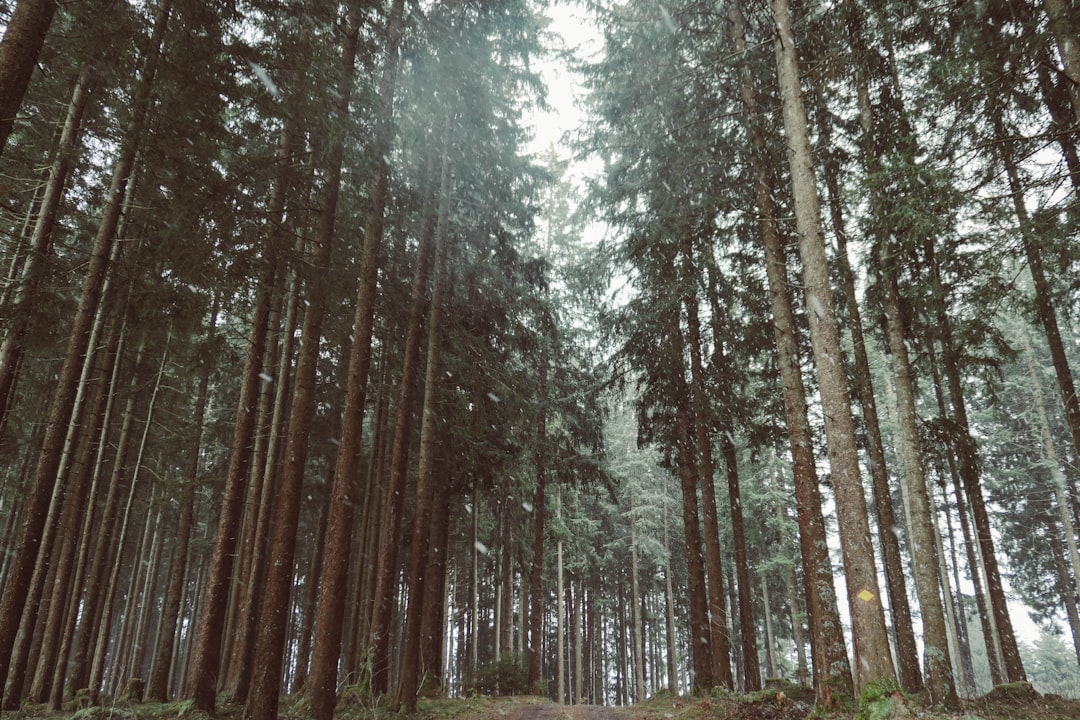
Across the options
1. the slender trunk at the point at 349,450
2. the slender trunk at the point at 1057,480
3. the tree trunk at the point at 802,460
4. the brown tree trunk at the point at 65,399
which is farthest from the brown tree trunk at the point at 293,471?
the slender trunk at the point at 1057,480

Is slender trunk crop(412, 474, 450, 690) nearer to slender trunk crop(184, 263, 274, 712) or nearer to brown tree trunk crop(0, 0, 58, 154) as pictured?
slender trunk crop(184, 263, 274, 712)

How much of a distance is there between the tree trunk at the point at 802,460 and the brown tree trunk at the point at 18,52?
342 inches

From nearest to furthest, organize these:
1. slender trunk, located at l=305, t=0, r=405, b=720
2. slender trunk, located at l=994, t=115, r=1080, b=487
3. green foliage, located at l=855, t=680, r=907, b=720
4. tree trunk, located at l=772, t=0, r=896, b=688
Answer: green foliage, located at l=855, t=680, r=907, b=720
tree trunk, located at l=772, t=0, r=896, b=688
slender trunk, located at l=305, t=0, r=405, b=720
slender trunk, located at l=994, t=115, r=1080, b=487

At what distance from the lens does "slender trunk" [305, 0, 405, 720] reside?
7996mm

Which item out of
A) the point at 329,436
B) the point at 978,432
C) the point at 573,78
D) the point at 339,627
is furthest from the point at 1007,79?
the point at 978,432

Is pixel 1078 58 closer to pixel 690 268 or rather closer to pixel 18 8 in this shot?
pixel 690 268

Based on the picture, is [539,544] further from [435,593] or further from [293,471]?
[293,471]

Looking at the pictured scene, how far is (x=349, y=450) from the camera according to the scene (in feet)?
28.9

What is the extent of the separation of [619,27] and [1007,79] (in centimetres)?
767

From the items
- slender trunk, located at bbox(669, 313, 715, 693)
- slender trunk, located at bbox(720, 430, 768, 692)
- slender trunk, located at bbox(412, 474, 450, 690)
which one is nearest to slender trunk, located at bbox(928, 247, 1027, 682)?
slender trunk, located at bbox(720, 430, 768, 692)

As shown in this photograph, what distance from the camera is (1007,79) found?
313 inches

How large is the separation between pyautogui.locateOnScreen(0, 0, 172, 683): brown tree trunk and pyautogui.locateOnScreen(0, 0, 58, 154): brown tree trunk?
1826 millimetres

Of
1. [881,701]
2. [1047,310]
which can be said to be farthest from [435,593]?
[1047,310]

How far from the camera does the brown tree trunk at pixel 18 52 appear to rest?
4.41 metres
